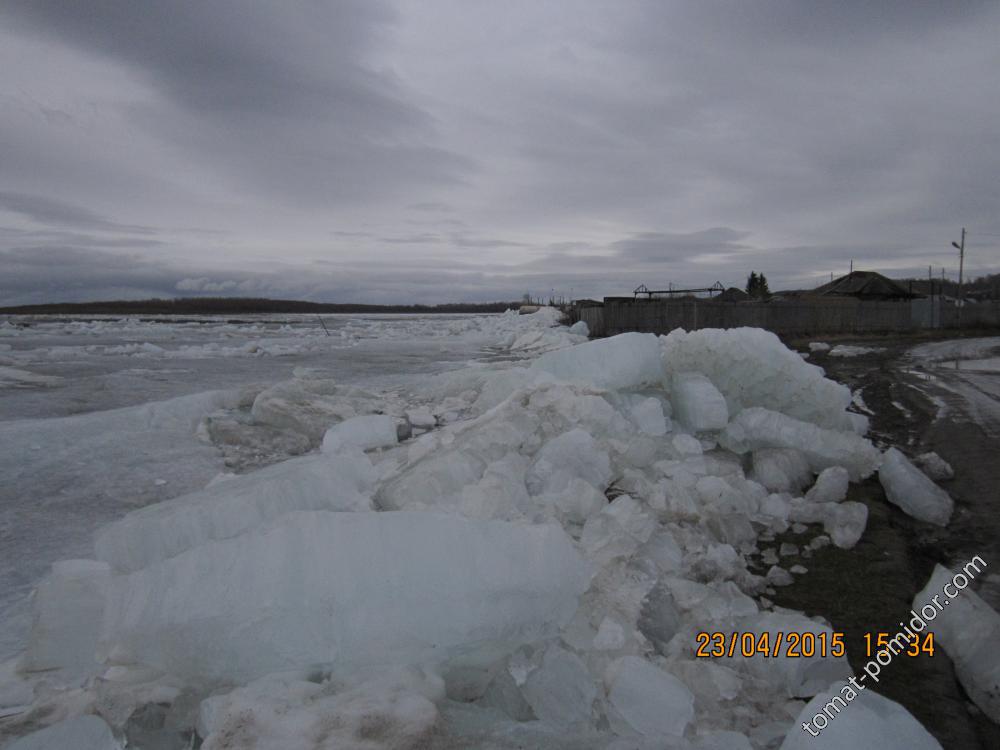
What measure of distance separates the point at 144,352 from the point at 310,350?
3.80 m

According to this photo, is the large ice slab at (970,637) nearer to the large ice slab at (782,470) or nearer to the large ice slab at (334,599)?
the large ice slab at (334,599)

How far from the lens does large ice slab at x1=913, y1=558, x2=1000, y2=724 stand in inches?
71.3

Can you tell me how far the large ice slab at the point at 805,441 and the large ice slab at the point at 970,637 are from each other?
5.63ft

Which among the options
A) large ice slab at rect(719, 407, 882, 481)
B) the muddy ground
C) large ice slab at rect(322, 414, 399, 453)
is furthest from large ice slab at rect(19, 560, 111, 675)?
large ice slab at rect(719, 407, 882, 481)

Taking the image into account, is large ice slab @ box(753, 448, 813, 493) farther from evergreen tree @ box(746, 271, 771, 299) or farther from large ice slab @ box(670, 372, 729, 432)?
evergreen tree @ box(746, 271, 771, 299)

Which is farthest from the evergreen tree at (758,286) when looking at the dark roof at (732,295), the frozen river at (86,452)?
the frozen river at (86,452)

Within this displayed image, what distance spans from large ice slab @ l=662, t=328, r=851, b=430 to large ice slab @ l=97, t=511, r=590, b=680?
3.12m

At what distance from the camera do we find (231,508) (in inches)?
92.4

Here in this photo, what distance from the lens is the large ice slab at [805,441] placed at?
3.87 meters

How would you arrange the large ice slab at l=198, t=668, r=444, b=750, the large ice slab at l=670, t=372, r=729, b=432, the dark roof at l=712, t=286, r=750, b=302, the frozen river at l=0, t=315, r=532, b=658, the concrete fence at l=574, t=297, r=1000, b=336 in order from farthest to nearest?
the dark roof at l=712, t=286, r=750, b=302, the concrete fence at l=574, t=297, r=1000, b=336, the large ice slab at l=670, t=372, r=729, b=432, the frozen river at l=0, t=315, r=532, b=658, the large ice slab at l=198, t=668, r=444, b=750

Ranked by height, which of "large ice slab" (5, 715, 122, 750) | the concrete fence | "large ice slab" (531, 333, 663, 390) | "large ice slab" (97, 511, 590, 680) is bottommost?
"large ice slab" (5, 715, 122, 750)

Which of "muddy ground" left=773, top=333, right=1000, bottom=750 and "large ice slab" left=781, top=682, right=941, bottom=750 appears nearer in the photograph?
"large ice slab" left=781, top=682, right=941, bottom=750

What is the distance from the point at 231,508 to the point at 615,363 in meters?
3.02

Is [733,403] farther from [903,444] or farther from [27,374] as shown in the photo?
[27,374]
